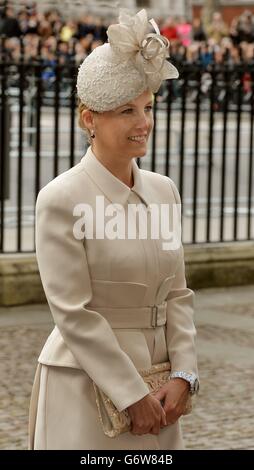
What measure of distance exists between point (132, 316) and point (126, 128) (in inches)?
20.2

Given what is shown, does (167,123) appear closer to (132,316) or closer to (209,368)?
(209,368)

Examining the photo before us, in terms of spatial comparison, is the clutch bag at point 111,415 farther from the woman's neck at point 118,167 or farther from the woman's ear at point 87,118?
the woman's ear at point 87,118

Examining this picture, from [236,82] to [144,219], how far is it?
771cm

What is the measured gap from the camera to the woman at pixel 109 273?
357cm

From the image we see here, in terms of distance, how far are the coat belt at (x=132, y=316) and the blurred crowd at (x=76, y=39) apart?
643 cm

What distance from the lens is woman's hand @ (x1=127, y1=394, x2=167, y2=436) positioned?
11.7 feet

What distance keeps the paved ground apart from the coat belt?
2565 mm

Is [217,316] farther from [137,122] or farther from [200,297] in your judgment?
[137,122]

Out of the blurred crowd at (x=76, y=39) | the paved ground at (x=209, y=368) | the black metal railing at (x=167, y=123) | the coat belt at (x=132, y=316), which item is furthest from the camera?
the blurred crowd at (x=76, y=39)

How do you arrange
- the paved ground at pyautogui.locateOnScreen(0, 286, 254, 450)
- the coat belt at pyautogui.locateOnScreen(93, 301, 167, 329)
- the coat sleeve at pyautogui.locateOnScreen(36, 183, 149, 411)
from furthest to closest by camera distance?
the paved ground at pyautogui.locateOnScreen(0, 286, 254, 450) < the coat belt at pyautogui.locateOnScreen(93, 301, 167, 329) < the coat sleeve at pyautogui.locateOnScreen(36, 183, 149, 411)

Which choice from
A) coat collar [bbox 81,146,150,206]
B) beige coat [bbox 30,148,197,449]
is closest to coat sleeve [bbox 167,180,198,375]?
beige coat [bbox 30,148,197,449]

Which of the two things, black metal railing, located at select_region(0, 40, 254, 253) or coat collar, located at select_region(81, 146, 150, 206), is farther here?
black metal railing, located at select_region(0, 40, 254, 253)

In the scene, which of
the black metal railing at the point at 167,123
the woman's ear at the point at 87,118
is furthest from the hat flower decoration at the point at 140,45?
the black metal railing at the point at 167,123

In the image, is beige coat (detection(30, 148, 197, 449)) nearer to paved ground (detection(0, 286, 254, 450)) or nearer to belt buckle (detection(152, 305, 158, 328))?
belt buckle (detection(152, 305, 158, 328))
